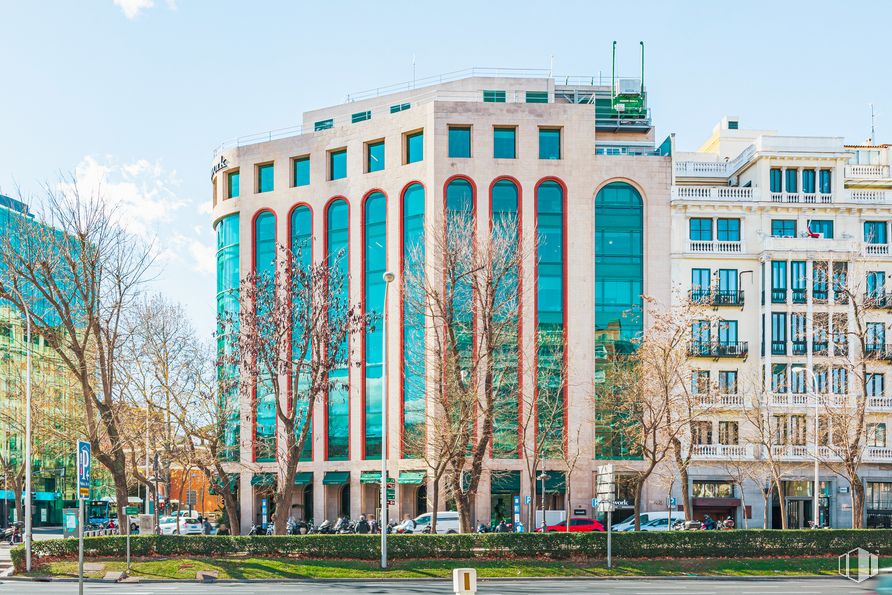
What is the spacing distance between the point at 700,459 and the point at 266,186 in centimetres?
3625

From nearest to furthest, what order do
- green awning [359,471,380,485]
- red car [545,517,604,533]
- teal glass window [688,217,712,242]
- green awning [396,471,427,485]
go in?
red car [545,517,604,533]
green awning [396,471,427,485]
teal glass window [688,217,712,242]
green awning [359,471,380,485]

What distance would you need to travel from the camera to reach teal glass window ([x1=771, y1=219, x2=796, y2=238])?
67.2 meters

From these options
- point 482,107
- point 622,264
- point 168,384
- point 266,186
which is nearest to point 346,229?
point 266,186

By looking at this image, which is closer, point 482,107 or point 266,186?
point 482,107

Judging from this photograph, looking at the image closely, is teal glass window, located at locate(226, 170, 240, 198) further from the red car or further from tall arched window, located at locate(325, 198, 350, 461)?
the red car

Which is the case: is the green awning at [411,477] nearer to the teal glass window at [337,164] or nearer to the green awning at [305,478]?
the green awning at [305,478]

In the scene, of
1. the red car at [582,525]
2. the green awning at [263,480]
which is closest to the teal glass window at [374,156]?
the green awning at [263,480]

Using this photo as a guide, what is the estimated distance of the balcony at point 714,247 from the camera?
66.8 meters

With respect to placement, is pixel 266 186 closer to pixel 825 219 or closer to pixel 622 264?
pixel 622 264

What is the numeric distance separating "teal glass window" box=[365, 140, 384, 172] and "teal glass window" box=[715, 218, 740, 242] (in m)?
23.1

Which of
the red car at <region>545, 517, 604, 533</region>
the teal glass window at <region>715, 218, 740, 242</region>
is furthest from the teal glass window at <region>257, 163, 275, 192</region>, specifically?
the red car at <region>545, 517, 604, 533</region>

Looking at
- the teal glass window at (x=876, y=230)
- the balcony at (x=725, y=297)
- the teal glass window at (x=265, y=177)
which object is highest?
the teal glass window at (x=265, y=177)

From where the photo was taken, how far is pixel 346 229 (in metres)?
72.5

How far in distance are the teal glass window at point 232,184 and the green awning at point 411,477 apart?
1019 inches
